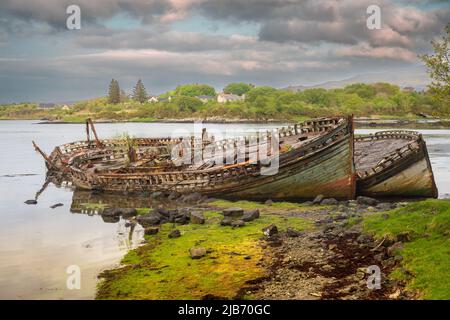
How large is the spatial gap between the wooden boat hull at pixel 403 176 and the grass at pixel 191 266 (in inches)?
334

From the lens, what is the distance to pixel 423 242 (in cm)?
1330

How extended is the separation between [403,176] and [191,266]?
16892 mm

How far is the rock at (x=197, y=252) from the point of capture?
609 inches

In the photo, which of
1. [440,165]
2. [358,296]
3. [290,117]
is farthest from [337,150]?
→ [290,117]

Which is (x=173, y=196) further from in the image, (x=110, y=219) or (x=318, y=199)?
(x=318, y=199)

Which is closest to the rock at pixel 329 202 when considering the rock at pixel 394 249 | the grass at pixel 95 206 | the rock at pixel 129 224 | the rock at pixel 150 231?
the rock at pixel 150 231

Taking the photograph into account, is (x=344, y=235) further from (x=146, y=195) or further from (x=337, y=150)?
(x=146, y=195)

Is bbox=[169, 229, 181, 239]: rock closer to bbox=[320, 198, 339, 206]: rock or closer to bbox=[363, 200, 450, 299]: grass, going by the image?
bbox=[363, 200, 450, 299]: grass

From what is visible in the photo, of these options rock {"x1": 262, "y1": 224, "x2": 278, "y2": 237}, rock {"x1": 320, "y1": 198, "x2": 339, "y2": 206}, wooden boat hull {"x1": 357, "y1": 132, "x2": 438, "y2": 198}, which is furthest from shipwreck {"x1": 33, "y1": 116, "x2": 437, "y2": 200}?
rock {"x1": 262, "y1": 224, "x2": 278, "y2": 237}

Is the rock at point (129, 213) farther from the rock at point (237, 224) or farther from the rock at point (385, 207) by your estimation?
the rock at point (385, 207)

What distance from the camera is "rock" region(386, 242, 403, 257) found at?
13.2 meters

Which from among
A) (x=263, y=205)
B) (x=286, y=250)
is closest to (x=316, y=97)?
(x=263, y=205)

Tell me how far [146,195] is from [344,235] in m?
16.8
